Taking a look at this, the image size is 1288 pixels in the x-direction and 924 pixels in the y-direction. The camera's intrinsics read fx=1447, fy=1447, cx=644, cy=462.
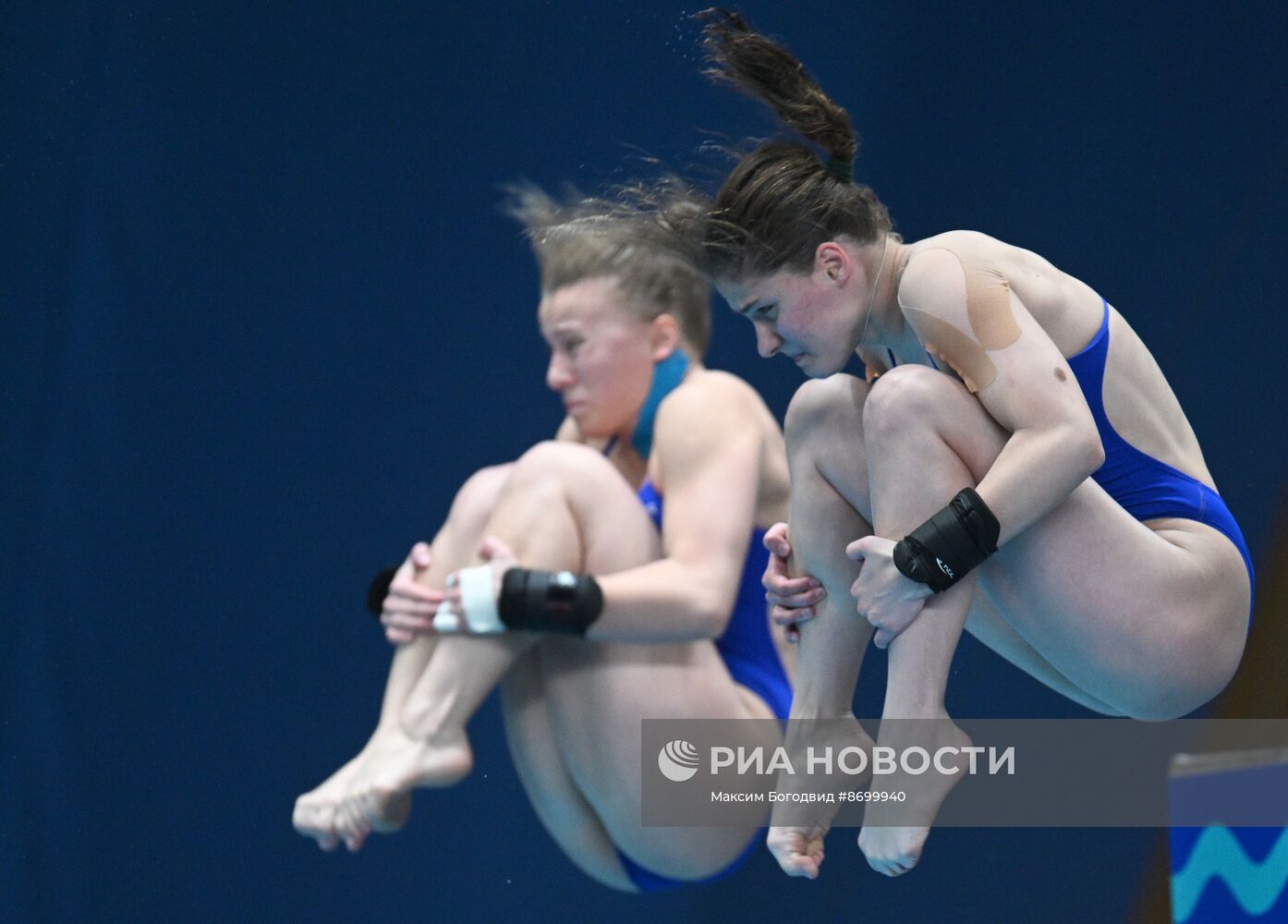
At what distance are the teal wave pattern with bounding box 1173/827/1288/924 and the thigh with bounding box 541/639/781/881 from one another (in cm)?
59

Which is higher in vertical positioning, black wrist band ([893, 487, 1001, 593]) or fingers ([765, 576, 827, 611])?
black wrist band ([893, 487, 1001, 593])

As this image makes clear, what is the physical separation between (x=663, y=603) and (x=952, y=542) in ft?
2.37

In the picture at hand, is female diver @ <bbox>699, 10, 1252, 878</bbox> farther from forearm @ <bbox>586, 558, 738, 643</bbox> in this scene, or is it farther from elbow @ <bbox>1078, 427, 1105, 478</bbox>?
forearm @ <bbox>586, 558, 738, 643</bbox>

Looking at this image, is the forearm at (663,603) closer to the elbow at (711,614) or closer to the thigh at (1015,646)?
the elbow at (711,614)

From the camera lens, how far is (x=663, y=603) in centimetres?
197

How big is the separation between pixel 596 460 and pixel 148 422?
120cm

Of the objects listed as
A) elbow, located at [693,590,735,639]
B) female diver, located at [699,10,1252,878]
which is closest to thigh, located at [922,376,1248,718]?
female diver, located at [699,10,1252,878]

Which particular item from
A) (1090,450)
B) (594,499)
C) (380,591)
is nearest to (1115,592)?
(1090,450)

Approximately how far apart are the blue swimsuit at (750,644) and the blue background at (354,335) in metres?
0.63

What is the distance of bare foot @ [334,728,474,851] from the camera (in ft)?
6.32

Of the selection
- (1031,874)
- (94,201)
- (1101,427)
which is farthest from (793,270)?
(94,201)

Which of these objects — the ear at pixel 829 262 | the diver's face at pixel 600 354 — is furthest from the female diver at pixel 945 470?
the diver's face at pixel 600 354

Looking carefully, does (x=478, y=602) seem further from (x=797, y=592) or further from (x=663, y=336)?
(x=663, y=336)

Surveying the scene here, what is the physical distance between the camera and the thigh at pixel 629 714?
1964mm
